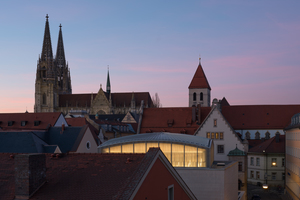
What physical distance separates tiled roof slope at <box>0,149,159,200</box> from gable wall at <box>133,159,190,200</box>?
1.65 ft

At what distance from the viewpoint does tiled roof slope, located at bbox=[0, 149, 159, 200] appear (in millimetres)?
11461

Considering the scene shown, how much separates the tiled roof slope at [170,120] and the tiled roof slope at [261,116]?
580cm

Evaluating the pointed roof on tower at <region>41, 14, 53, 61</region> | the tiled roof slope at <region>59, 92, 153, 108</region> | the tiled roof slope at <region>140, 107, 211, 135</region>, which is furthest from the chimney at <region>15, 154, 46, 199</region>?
the pointed roof on tower at <region>41, 14, 53, 61</region>

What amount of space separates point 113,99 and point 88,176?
136949 millimetres

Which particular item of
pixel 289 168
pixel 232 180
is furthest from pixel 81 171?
pixel 289 168

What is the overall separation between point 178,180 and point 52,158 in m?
5.04

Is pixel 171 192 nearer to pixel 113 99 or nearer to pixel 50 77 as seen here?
pixel 113 99

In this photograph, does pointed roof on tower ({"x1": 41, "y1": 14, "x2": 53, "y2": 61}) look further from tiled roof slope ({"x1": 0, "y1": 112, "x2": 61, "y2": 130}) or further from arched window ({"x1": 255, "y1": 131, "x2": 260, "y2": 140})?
arched window ({"x1": 255, "y1": 131, "x2": 260, "y2": 140})

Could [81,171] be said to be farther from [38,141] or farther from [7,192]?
[38,141]

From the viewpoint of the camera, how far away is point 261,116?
7119 cm

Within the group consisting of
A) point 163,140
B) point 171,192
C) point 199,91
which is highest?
point 199,91

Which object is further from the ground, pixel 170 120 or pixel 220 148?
pixel 170 120

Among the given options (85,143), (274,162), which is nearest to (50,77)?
(274,162)

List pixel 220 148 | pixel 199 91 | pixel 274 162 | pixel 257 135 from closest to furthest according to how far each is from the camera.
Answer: pixel 220 148, pixel 274 162, pixel 257 135, pixel 199 91
